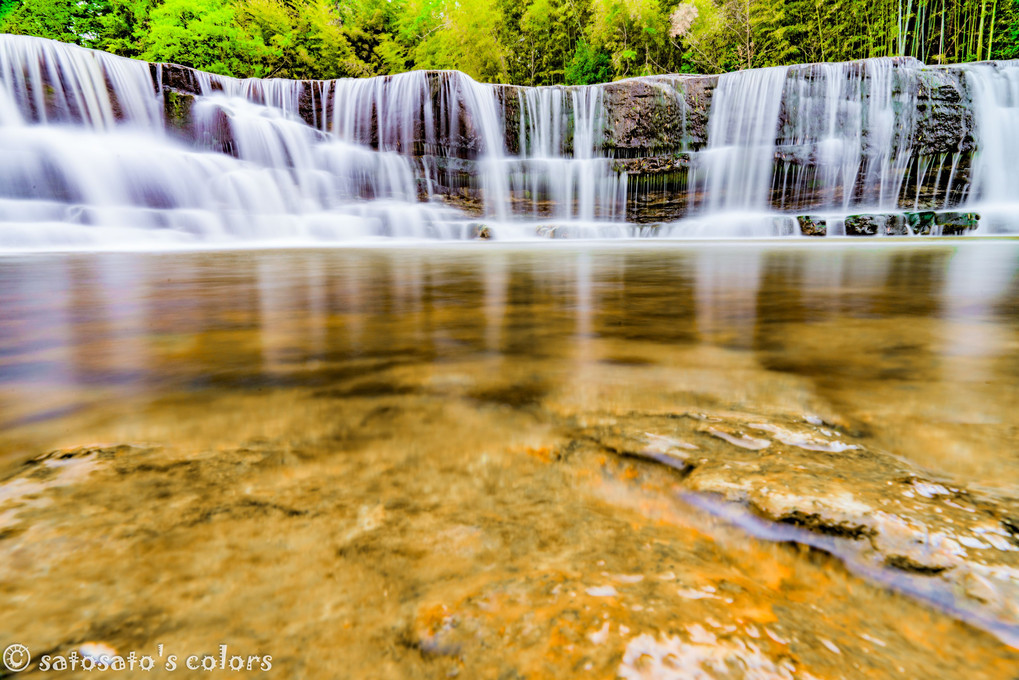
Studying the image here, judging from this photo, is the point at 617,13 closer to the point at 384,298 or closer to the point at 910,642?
the point at 384,298

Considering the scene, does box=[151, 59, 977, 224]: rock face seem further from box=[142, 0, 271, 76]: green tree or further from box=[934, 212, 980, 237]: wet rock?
box=[142, 0, 271, 76]: green tree

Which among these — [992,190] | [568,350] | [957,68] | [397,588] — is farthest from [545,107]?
[397,588]

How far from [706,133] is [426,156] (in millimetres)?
6484

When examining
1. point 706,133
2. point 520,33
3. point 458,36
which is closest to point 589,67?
point 520,33

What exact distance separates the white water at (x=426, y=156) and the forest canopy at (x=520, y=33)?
21.4 ft

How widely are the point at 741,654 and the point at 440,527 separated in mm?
263

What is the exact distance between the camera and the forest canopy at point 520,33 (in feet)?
52.1

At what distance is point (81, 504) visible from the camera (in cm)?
52

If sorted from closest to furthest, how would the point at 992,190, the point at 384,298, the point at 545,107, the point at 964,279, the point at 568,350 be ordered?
the point at 568,350, the point at 384,298, the point at 964,279, the point at 992,190, the point at 545,107

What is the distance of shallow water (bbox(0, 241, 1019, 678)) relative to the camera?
1.17ft

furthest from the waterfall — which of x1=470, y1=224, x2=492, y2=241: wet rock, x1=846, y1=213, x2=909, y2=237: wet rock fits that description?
x1=470, y1=224, x2=492, y2=241: wet rock

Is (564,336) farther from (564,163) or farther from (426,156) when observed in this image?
(564,163)

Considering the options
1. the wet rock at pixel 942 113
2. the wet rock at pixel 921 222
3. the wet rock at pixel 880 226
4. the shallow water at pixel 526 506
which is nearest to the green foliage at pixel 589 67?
the wet rock at pixel 942 113

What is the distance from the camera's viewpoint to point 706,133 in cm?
1220
